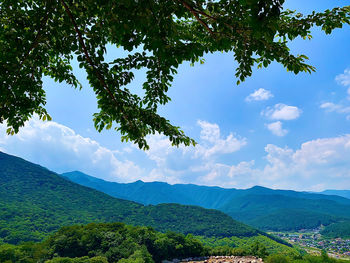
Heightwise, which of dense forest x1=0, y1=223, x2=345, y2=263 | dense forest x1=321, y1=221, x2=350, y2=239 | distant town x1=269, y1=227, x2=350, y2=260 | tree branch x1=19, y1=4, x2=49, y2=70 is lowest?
distant town x1=269, y1=227, x2=350, y2=260

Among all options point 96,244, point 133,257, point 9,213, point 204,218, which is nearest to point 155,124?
point 133,257

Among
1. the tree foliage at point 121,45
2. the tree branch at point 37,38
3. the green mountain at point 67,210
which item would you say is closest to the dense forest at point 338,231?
the green mountain at point 67,210

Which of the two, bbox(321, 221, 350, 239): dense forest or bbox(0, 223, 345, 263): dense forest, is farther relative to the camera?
bbox(321, 221, 350, 239): dense forest

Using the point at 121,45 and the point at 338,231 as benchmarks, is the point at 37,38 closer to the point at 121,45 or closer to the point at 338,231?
the point at 121,45

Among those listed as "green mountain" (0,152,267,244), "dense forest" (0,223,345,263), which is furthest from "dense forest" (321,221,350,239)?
"dense forest" (0,223,345,263)

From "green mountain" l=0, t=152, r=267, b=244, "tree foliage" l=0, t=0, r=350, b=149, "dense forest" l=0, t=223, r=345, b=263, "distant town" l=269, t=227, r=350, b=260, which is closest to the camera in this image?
"tree foliage" l=0, t=0, r=350, b=149

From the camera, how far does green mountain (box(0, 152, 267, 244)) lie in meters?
65.6

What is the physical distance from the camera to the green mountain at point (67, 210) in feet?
215

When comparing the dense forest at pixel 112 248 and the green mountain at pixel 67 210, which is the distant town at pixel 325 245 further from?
the dense forest at pixel 112 248

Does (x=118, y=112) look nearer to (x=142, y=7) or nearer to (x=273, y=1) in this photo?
(x=142, y=7)

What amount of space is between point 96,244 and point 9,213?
5280 centimetres

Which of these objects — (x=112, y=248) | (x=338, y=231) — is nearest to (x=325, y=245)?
(x=338, y=231)

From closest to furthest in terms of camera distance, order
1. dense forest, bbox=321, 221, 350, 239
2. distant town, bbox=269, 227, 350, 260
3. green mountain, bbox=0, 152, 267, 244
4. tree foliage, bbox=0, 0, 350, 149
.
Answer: tree foliage, bbox=0, 0, 350, 149, green mountain, bbox=0, 152, 267, 244, distant town, bbox=269, 227, 350, 260, dense forest, bbox=321, 221, 350, 239

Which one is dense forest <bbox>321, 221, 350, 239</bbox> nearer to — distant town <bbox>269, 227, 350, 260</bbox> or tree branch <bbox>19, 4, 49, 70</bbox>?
distant town <bbox>269, 227, 350, 260</bbox>
